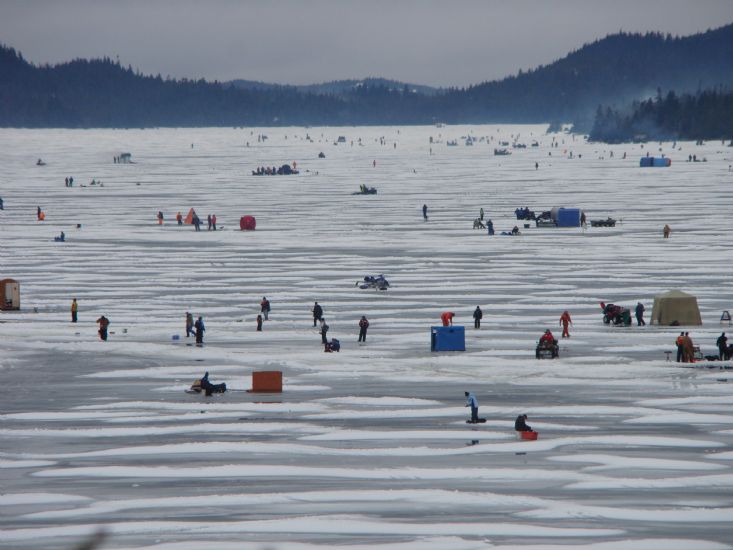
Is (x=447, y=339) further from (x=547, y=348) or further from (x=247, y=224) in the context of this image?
(x=247, y=224)

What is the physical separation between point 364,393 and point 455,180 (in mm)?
88206

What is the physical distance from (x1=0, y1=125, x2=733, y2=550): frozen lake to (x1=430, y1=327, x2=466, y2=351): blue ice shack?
585 mm

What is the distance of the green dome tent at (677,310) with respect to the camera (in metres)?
37.8

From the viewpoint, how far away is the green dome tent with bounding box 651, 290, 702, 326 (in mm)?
37750

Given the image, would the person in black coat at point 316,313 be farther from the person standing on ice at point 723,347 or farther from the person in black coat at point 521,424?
the person in black coat at point 521,424

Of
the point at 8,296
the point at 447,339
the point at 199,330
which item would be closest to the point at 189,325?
the point at 199,330

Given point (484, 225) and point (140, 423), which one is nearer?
point (140, 423)

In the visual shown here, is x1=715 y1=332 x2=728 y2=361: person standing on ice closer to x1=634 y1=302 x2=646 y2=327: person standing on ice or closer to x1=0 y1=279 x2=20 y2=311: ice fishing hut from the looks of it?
x1=634 y1=302 x2=646 y2=327: person standing on ice

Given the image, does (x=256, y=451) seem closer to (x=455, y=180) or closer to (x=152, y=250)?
(x=152, y=250)

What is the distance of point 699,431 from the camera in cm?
2427

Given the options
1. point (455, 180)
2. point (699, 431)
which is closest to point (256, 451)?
point (699, 431)

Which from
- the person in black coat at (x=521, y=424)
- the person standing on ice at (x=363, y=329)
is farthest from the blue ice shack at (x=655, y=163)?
the person in black coat at (x=521, y=424)

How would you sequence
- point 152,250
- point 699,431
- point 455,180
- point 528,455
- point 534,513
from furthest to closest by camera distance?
point 455,180, point 152,250, point 699,431, point 528,455, point 534,513

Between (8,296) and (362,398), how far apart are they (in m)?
19.0
